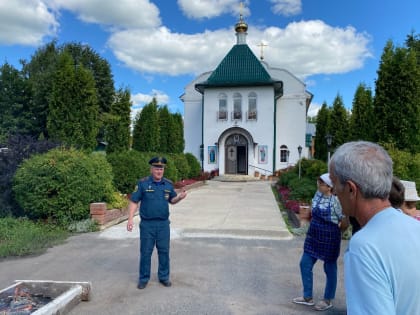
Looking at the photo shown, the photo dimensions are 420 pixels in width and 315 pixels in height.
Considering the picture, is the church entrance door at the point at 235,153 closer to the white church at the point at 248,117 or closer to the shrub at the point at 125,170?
the white church at the point at 248,117

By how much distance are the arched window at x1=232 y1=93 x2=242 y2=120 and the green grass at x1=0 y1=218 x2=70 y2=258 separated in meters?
22.3

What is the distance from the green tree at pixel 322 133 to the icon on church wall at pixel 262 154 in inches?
182

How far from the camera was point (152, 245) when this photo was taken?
5.06m

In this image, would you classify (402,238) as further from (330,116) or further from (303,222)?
(330,116)

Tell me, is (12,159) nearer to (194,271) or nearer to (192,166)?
(194,271)

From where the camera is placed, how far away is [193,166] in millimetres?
24734

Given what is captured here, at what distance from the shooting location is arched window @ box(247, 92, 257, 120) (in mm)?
29156

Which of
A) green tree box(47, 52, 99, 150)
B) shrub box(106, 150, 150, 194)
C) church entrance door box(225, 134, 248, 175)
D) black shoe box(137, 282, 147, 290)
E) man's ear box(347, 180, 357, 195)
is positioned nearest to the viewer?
man's ear box(347, 180, 357, 195)

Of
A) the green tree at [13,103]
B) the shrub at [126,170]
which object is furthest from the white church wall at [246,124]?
the shrub at [126,170]

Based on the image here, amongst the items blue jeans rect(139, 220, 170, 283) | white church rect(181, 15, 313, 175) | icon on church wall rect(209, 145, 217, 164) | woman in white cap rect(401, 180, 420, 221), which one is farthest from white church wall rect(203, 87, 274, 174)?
woman in white cap rect(401, 180, 420, 221)

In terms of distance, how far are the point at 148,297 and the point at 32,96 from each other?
111 ft

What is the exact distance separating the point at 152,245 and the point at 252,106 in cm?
2524

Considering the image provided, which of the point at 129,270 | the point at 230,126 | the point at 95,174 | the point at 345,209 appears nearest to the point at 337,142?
the point at 230,126

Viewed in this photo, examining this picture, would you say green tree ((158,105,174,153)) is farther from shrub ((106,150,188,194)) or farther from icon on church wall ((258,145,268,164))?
shrub ((106,150,188,194))
